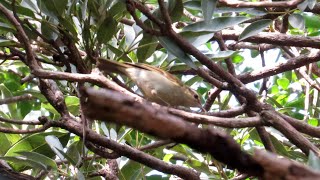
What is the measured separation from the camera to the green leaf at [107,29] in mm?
1589

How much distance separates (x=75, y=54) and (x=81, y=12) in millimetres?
132

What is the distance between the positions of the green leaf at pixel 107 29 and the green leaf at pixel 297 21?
613mm

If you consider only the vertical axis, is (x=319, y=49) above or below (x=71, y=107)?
above

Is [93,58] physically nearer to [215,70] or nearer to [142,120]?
[215,70]

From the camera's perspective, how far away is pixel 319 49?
1871mm

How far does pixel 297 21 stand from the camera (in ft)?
6.05

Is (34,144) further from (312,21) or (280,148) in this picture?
(312,21)

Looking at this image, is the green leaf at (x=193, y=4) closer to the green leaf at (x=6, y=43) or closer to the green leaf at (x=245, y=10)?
the green leaf at (x=245, y=10)

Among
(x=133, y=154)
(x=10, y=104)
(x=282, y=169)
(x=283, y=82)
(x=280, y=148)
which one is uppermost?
(x=282, y=169)

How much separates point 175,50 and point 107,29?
24cm

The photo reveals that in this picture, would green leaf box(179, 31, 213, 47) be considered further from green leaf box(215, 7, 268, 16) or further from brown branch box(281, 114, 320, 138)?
brown branch box(281, 114, 320, 138)

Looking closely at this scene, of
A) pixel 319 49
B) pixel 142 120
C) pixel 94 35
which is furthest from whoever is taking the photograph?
pixel 319 49

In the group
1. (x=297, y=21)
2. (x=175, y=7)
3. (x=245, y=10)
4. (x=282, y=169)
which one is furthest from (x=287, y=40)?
(x=282, y=169)

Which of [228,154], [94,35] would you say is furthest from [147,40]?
[228,154]
